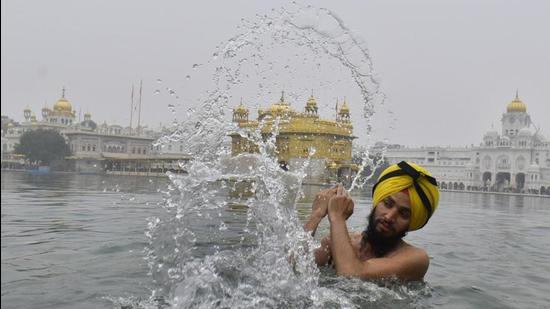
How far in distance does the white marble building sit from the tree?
129 ft

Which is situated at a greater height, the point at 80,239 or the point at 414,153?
the point at 414,153

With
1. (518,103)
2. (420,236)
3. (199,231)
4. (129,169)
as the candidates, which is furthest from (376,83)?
(518,103)

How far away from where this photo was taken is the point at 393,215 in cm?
287

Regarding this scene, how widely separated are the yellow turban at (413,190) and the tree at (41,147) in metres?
64.0

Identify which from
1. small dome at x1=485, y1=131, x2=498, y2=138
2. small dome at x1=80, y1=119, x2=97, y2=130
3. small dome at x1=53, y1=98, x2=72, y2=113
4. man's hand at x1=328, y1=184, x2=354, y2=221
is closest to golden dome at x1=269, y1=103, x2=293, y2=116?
man's hand at x1=328, y1=184, x2=354, y2=221

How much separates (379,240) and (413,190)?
0.38 meters

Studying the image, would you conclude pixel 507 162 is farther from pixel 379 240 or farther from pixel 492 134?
pixel 379 240

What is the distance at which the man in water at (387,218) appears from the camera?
2.75m

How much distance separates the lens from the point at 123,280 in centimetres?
317

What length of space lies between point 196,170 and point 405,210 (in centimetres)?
205

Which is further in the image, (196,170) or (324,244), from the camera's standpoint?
(196,170)

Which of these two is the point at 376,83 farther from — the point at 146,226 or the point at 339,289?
the point at 339,289

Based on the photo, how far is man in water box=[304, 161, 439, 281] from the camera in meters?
2.75

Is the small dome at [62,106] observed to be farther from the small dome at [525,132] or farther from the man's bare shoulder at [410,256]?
the man's bare shoulder at [410,256]
